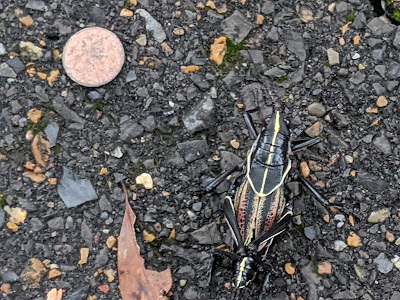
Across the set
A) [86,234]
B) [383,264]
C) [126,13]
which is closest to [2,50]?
[126,13]

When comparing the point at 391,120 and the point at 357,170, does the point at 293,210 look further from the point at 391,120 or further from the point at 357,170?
the point at 391,120

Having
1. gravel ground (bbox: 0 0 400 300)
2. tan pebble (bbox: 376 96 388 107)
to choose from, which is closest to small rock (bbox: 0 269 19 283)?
gravel ground (bbox: 0 0 400 300)

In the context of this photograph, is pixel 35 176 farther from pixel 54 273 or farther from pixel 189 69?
pixel 189 69

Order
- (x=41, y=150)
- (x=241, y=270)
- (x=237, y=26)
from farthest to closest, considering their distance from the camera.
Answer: (x=237, y=26) < (x=41, y=150) < (x=241, y=270)

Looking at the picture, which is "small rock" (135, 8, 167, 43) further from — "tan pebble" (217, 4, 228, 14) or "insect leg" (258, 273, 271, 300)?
"insect leg" (258, 273, 271, 300)

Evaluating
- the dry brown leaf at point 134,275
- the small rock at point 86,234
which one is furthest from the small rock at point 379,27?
the small rock at point 86,234

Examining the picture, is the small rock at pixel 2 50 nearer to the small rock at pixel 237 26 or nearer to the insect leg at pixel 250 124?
the small rock at pixel 237 26
